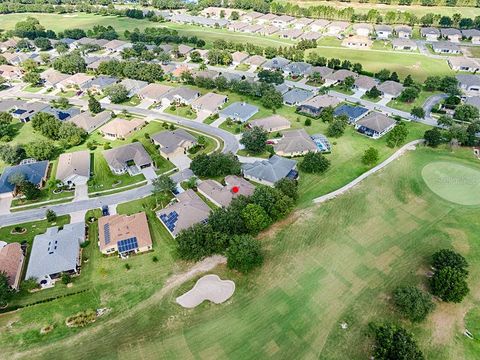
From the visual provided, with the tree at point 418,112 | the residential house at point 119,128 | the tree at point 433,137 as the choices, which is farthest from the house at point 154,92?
the tree at point 433,137

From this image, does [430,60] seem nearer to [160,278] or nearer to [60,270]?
[160,278]

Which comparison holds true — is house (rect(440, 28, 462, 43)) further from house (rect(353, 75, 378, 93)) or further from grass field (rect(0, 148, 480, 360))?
grass field (rect(0, 148, 480, 360))

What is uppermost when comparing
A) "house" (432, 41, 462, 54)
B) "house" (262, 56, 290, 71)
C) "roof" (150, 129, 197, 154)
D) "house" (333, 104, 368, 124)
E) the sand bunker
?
"house" (432, 41, 462, 54)

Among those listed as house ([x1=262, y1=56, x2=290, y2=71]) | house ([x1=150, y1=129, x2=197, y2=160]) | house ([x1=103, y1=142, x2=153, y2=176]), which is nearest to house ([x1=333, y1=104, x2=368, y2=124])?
house ([x1=262, y1=56, x2=290, y2=71])

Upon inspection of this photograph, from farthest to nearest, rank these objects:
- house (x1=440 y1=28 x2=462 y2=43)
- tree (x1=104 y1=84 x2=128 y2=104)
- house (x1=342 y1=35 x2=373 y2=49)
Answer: house (x1=440 y1=28 x2=462 y2=43)
house (x1=342 y1=35 x2=373 y2=49)
tree (x1=104 y1=84 x2=128 y2=104)

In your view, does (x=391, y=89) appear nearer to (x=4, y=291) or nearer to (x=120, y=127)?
(x=120, y=127)

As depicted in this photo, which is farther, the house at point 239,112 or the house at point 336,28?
the house at point 336,28

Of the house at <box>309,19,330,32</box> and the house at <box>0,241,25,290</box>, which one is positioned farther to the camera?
the house at <box>309,19,330,32</box>

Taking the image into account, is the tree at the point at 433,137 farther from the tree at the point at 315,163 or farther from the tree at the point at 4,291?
the tree at the point at 4,291
